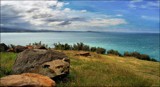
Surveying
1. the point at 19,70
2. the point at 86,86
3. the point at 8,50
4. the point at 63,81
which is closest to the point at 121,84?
the point at 86,86

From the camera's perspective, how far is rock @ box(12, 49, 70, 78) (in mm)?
14992

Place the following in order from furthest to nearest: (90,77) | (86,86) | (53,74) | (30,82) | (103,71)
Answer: (103,71), (90,77), (53,74), (86,86), (30,82)

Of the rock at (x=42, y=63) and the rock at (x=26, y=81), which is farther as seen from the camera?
the rock at (x=42, y=63)

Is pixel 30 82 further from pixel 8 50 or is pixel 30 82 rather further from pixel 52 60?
pixel 8 50

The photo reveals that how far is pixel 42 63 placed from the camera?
1614cm

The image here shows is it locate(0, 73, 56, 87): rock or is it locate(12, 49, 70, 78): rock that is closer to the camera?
locate(0, 73, 56, 87): rock

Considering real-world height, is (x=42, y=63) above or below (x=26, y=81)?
below

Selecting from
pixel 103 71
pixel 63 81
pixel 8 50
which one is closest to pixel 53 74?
pixel 63 81

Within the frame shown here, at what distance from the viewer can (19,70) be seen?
16016 millimetres

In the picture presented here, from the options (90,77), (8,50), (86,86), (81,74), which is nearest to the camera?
(86,86)

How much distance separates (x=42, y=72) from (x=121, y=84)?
12.5 ft

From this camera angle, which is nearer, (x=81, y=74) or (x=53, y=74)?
(x=53, y=74)

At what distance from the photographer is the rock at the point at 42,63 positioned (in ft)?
49.2

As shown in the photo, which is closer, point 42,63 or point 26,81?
point 26,81
